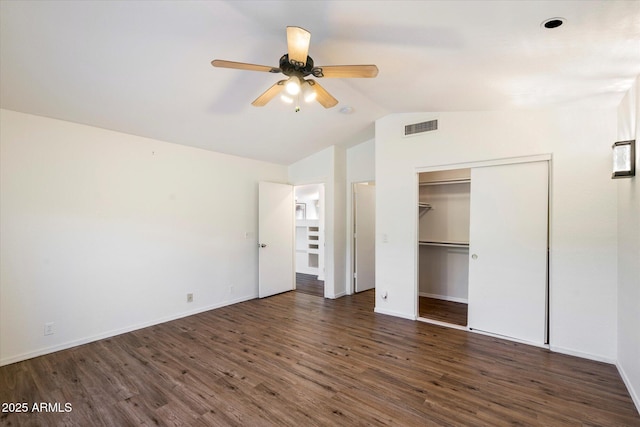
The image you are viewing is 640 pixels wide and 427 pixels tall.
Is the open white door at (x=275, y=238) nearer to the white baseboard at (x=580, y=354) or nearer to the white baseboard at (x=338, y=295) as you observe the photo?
the white baseboard at (x=338, y=295)

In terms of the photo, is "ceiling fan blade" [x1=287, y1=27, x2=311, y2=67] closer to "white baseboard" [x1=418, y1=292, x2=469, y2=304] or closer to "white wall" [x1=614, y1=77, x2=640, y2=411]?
"white wall" [x1=614, y1=77, x2=640, y2=411]

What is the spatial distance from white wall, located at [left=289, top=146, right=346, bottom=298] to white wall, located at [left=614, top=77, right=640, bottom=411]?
359 cm

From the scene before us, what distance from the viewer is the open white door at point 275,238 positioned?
5227 millimetres

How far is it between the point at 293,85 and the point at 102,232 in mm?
3026

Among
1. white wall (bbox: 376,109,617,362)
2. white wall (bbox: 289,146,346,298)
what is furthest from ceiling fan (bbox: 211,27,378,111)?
white wall (bbox: 289,146,346,298)

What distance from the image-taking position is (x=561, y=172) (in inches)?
119

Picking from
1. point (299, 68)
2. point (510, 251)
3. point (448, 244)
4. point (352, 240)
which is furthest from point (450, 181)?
point (299, 68)

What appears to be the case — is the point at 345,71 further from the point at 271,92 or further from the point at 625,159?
the point at 625,159

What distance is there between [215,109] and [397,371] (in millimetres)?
3465

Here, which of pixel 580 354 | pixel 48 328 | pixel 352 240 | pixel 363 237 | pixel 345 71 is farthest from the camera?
pixel 363 237

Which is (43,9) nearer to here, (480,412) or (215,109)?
(215,109)

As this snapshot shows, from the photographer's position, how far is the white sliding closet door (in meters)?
3.17

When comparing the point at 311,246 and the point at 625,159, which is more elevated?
the point at 625,159

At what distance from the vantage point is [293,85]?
86.2 inches
